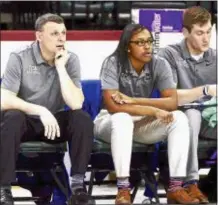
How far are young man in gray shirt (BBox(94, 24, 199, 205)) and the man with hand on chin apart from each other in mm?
169

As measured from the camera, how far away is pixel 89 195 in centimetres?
335

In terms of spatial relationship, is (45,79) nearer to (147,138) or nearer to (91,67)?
(91,67)

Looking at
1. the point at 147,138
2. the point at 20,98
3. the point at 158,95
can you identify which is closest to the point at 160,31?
the point at 158,95

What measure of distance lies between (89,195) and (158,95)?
Answer: 72 centimetres

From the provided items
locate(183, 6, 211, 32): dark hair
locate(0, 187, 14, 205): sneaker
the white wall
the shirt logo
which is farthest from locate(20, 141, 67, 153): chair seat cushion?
locate(183, 6, 211, 32): dark hair

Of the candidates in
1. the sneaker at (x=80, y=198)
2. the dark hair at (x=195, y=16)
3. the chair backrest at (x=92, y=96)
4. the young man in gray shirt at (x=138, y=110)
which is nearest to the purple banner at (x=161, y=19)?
the dark hair at (x=195, y=16)

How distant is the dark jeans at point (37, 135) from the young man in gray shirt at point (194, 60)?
650mm

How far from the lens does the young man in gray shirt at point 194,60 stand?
11.8 ft

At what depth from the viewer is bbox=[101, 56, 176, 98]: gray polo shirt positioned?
3.47 metres

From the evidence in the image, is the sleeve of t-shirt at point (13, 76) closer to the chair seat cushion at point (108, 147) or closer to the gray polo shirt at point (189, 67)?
the chair seat cushion at point (108, 147)

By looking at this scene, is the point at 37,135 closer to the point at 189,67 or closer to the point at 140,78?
the point at 140,78

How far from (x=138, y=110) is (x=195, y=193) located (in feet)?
1.86

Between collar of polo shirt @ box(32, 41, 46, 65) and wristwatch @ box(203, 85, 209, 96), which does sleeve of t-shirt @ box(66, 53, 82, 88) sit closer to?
collar of polo shirt @ box(32, 41, 46, 65)

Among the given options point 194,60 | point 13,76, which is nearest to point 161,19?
point 194,60
